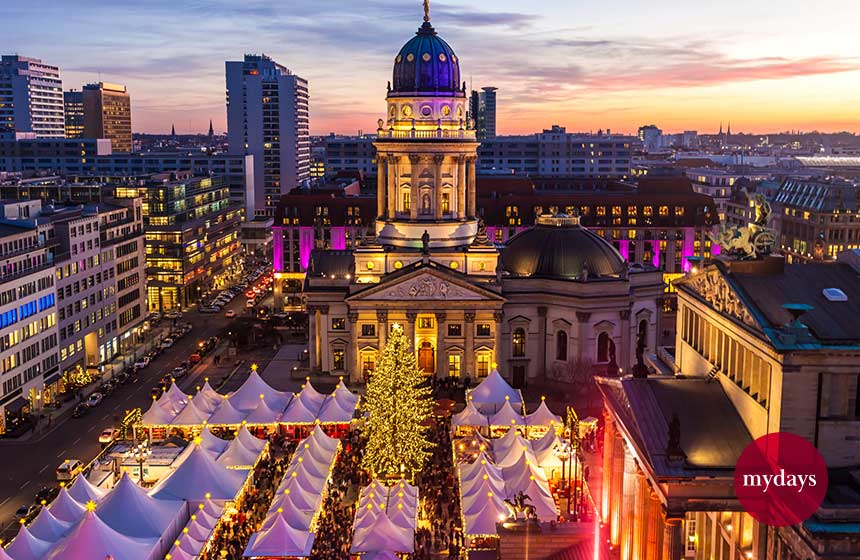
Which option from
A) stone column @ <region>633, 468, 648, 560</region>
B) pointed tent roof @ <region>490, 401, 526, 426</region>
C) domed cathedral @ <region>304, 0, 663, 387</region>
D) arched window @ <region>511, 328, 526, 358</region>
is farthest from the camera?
arched window @ <region>511, 328, 526, 358</region>

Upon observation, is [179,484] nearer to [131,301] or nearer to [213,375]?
[213,375]

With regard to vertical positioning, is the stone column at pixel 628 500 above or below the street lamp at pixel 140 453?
above

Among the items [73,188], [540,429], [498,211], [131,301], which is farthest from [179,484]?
[498,211]

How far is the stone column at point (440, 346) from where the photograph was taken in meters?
104

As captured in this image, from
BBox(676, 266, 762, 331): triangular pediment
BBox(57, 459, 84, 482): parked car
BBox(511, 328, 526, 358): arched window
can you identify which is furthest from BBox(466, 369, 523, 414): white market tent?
BBox(676, 266, 762, 331): triangular pediment

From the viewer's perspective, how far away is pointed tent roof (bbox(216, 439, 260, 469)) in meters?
68.2

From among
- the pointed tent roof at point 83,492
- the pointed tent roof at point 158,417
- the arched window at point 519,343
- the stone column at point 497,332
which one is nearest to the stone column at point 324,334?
the stone column at point 497,332

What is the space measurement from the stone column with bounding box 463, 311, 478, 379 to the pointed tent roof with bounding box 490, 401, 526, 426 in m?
24.6

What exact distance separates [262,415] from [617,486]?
39.5m

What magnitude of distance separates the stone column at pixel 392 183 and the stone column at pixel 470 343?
16956mm

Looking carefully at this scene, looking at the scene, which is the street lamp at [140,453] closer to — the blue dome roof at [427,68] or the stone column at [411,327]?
the stone column at [411,327]

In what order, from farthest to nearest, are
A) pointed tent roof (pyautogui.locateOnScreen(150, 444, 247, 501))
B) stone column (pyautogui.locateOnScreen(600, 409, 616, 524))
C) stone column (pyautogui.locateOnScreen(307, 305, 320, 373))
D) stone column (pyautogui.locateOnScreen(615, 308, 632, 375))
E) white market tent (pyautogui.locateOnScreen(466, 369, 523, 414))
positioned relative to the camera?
stone column (pyautogui.locateOnScreen(307, 305, 320, 373)) → stone column (pyautogui.locateOnScreen(615, 308, 632, 375)) → white market tent (pyautogui.locateOnScreen(466, 369, 523, 414)) → pointed tent roof (pyautogui.locateOnScreen(150, 444, 247, 501)) → stone column (pyautogui.locateOnScreen(600, 409, 616, 524))

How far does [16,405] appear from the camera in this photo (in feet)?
287

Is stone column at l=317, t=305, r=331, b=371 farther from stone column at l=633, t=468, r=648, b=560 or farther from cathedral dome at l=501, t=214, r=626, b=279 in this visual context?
stone column at l=633, t=468, r=648, b=560
